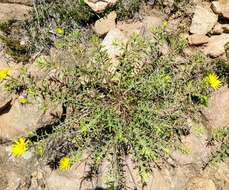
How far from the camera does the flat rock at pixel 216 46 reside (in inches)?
227

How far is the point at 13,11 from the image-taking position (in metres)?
6.19

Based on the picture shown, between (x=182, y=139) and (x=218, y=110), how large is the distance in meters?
0.70

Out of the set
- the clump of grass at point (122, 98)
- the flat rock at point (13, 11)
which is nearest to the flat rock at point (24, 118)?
the clump of grass at point (122, 98)

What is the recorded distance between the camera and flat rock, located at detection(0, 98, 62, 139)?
5.61 m

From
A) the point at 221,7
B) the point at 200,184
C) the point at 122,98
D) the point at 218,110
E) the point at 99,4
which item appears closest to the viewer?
the point at 200,184

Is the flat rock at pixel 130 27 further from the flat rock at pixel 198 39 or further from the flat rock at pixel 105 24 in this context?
the flat rock at pixel 198 39

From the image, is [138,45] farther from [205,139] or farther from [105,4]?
[205,139]

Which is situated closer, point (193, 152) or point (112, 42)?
point (193, 152)

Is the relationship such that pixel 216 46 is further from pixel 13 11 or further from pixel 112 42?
pixel 13 11

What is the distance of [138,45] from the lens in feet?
17.8

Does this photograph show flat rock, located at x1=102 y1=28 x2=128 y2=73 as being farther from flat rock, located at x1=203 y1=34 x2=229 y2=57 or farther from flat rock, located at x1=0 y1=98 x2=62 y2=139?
flat rock, located at x1=203 y1=34 x2=229 y2=57

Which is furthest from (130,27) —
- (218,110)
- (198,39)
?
(218,110)

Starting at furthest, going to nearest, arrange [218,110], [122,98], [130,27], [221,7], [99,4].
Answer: [130,27] → [99,4] → [221,7] → [218,110] → [122,98]

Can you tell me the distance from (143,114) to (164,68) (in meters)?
0.82
